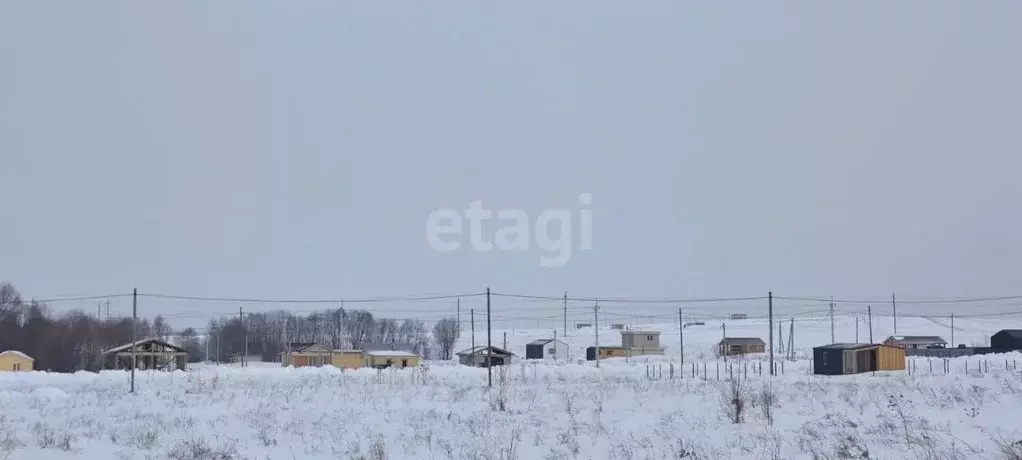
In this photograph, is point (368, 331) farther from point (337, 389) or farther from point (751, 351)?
point (337, 389)

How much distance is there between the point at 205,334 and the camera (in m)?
112

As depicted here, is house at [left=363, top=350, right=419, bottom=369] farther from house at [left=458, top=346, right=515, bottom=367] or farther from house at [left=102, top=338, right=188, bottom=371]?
house at [left=102, top=338, right=188, bottom=371]

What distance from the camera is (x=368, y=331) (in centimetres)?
13825

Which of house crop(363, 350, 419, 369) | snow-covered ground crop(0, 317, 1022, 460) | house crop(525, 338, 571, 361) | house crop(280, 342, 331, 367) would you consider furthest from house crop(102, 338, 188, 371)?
house crop(525, 338, 571, 361)

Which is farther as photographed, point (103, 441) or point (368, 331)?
point (368, 331)

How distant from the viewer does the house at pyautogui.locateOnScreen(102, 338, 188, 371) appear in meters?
57.5

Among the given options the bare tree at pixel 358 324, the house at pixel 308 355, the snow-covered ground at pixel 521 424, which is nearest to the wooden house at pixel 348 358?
the house at pixel 308 355

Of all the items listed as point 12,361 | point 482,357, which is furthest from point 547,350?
point 12,361

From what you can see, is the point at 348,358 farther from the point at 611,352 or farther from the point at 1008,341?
the point at 1008,341

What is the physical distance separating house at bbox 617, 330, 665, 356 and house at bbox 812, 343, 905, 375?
43.6 metres

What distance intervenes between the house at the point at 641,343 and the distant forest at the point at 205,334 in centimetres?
2362

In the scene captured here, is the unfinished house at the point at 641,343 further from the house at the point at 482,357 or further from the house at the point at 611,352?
the house at the point at 482,357

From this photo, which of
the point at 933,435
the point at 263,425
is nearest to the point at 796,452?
the point at 933,435

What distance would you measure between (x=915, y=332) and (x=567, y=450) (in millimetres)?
131445
